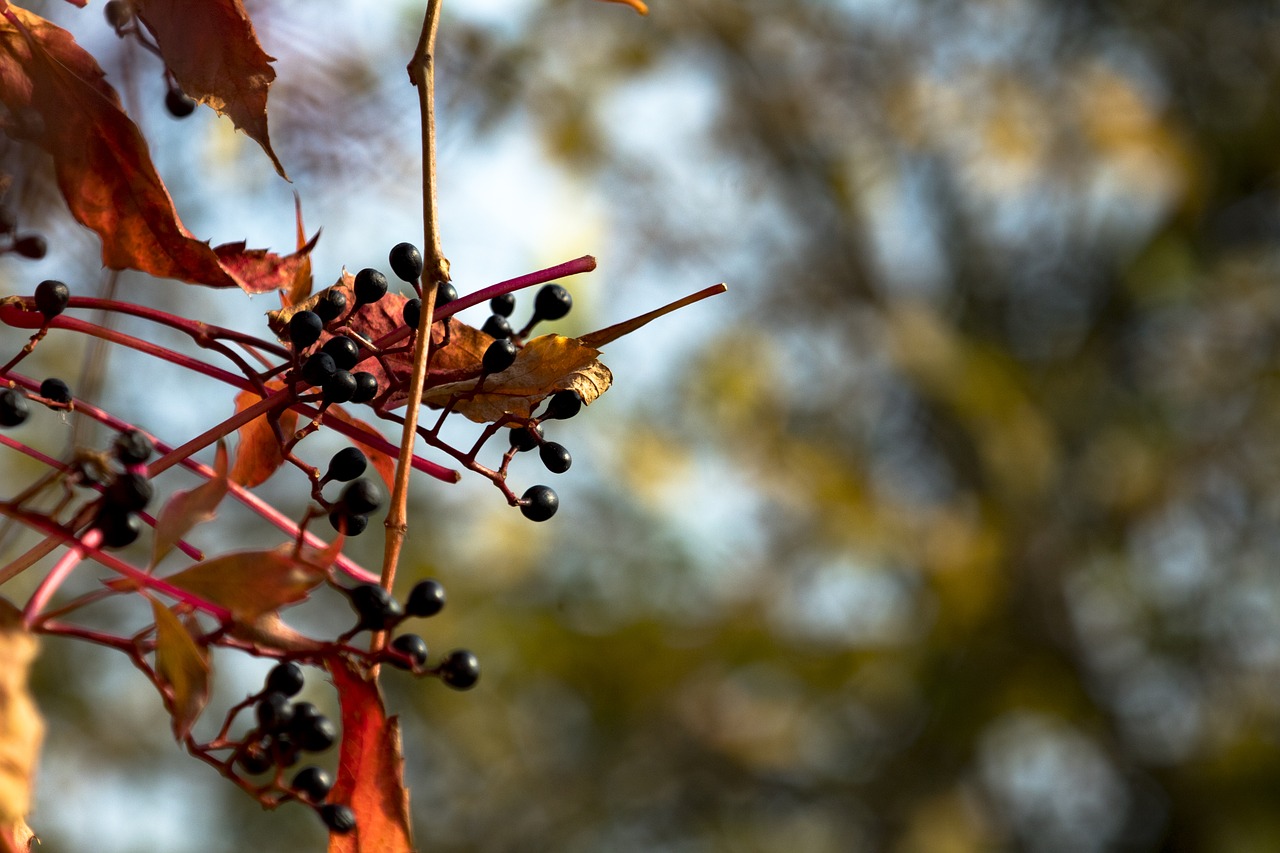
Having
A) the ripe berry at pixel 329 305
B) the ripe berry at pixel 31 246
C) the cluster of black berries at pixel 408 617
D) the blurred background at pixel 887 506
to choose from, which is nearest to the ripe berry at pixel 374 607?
the cluster of black berries at pixel 408 617

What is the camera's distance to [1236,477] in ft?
8.71

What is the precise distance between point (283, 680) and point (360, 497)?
0.06 meters

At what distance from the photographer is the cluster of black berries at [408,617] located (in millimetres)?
306

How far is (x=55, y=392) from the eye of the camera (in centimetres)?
39

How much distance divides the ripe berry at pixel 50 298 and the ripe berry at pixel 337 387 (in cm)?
8

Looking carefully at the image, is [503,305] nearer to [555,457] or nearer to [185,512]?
[555,457]

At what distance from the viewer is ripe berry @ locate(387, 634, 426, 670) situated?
1.09 ft

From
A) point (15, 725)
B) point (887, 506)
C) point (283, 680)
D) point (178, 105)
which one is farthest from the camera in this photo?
point (887, 506)

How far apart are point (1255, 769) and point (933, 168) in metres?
1.46

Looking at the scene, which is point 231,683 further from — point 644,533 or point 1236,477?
point 1236,477

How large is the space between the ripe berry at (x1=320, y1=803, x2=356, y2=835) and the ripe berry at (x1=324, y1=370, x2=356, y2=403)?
0.36 ft

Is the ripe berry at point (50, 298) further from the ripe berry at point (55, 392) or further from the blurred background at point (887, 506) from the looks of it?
the blurred background at point (887, 506)

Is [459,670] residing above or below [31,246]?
below

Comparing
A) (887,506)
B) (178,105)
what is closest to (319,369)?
(178,105)
